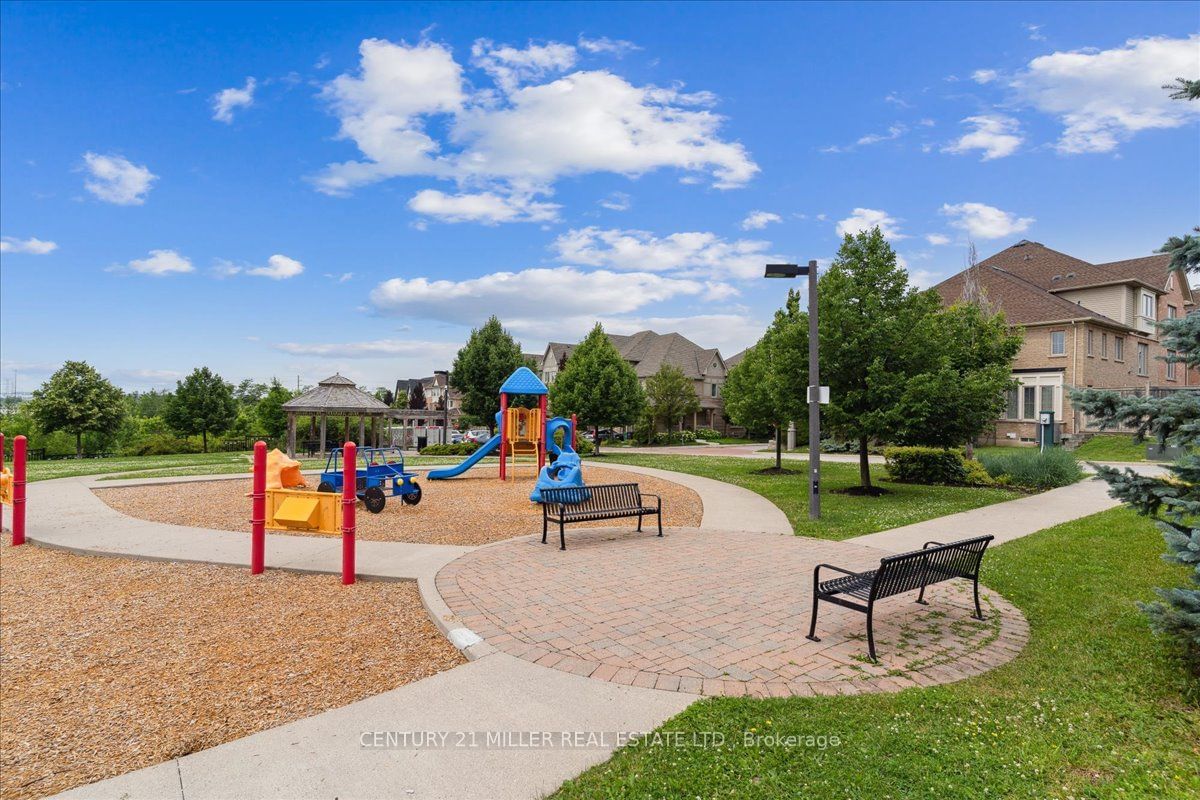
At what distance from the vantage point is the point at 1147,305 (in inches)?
1427

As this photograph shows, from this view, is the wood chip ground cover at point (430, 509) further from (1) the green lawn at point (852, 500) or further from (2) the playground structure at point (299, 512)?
(1) the green lawn at point (852, 500)

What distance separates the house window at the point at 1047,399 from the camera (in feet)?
103

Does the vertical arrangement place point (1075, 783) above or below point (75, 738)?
above

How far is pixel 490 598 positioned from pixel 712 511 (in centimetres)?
721

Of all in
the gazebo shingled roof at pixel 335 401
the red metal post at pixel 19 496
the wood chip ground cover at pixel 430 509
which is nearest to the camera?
the red metal post at pixel 19 496

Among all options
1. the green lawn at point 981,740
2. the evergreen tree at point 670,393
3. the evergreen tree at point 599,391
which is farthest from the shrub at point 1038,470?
the evergreen tree at point 670,393

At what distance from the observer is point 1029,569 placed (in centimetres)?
786

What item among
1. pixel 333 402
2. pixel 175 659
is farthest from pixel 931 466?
pixel 333 402

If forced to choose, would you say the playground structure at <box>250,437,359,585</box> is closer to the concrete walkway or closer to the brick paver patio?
the brick paver patio

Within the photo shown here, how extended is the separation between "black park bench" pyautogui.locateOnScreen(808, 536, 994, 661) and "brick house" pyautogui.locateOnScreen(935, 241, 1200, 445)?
25.7 meters

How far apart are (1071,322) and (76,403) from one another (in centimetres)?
5430

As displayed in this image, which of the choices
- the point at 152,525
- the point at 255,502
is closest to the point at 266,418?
the point at 152,525

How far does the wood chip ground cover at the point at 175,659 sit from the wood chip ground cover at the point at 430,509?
Result: 9.28 ft

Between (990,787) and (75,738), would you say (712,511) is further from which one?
(75,738)
